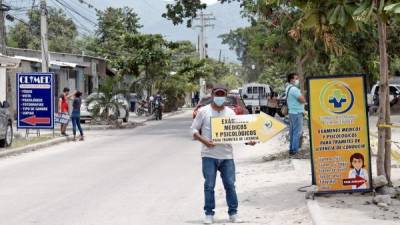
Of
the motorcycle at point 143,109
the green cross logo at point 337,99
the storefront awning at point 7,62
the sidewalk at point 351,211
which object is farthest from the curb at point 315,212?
the motorcycle at point 143,109

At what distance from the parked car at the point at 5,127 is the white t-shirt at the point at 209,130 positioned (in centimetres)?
1213

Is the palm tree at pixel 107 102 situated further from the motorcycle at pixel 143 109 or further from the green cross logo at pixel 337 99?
the green cross logo at pixel 337 99

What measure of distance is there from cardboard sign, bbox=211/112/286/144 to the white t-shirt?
64 mm

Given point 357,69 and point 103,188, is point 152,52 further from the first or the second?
point 103,188

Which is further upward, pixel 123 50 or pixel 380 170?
pixel 123 50

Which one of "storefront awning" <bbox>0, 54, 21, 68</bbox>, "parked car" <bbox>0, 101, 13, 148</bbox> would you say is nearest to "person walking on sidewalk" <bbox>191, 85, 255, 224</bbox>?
"parked car" <bbox>0, 101, 13, 148</bbox>

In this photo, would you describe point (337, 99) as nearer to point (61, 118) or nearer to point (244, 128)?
point (244, 128)

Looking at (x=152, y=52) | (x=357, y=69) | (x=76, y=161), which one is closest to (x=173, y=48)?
(x=152, y=52)

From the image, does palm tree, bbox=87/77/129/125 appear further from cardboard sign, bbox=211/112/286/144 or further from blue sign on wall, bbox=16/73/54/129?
cardboard sign, bbox=211/112/286/144

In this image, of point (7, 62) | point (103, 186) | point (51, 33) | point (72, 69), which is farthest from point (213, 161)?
point (51, 33)

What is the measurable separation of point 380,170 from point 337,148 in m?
0.89

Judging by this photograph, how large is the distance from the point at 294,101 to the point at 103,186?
15.8 feet

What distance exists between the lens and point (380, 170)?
34.9 feet

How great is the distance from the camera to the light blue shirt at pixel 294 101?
15.4 meters
